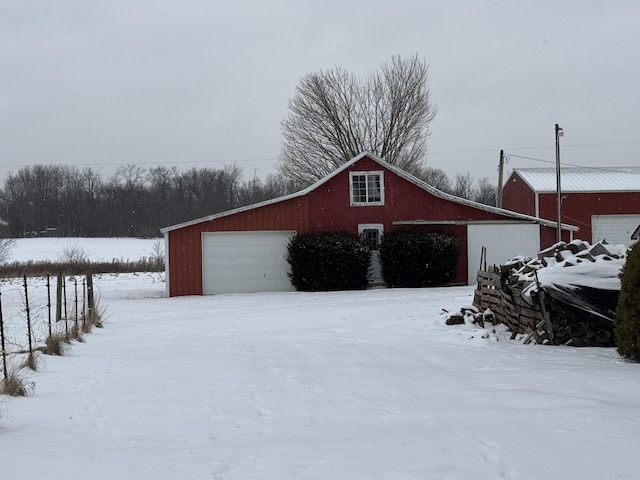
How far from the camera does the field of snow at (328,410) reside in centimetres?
437

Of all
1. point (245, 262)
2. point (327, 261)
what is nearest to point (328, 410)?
point (327, 261)

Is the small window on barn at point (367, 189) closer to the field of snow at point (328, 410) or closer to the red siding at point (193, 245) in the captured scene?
the red siding at point (193, 245)

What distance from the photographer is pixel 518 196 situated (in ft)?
119

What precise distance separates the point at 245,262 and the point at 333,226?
3271 millimetres

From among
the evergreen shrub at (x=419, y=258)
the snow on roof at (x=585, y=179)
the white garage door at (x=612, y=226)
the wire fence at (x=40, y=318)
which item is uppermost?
the snow on roof at (x=585, y=179)

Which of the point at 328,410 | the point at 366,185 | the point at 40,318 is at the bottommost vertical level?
the point at 40,318

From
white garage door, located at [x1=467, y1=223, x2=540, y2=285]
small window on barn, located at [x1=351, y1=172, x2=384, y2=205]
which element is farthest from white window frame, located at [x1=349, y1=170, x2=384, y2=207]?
white garage door, located at [x1=467, y1=223, x2=540, y2=285]

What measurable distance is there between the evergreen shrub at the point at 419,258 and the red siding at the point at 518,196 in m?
11.8

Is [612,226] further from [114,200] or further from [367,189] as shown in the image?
[114,200]

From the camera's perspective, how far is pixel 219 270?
2291 centimetres

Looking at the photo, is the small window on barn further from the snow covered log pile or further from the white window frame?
the snow covered log pile

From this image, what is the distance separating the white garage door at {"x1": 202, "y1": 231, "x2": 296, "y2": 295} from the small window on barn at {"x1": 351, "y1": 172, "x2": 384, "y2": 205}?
2.70 meters

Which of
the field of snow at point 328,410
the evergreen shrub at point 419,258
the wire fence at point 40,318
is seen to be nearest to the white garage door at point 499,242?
the evergreen shrub at point 419,258

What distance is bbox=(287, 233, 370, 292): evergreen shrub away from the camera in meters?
22.3
